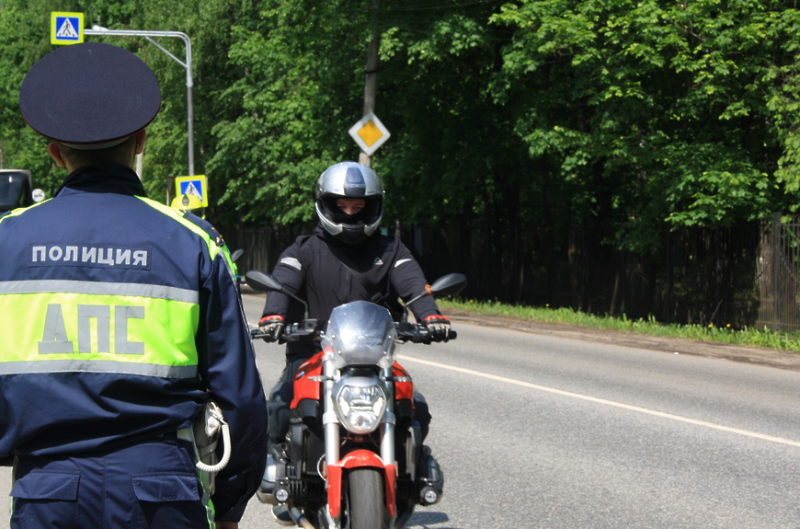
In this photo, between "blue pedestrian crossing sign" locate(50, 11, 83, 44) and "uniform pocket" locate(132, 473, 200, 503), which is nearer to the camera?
"uniform pocket" locate(132, 473, 200, 503)

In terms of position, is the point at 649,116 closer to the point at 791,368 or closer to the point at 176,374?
the point at 791,368

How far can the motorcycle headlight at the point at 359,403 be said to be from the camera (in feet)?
12.7

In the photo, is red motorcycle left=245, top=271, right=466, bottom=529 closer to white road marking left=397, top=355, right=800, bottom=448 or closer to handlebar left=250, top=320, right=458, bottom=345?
handlebar left=250, top=320, right=458, bottom=345

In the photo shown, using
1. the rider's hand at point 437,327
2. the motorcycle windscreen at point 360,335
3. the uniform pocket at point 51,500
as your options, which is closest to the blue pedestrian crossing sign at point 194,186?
the rider's hand at point 437,327

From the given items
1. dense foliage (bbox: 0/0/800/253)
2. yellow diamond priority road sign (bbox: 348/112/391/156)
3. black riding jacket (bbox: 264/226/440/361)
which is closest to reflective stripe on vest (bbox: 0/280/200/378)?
black riding jacket (bbox: 264/226/440/361)

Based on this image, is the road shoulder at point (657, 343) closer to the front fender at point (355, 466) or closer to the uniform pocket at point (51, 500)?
the front fender at point (355, 466)

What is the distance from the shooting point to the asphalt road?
569 cm

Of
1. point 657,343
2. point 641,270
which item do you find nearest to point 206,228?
point 657,343

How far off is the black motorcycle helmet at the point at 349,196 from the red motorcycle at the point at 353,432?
18.4 inches

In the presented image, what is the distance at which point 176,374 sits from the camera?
228 cm

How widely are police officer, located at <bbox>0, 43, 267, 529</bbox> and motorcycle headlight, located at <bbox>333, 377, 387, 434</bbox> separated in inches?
61.0

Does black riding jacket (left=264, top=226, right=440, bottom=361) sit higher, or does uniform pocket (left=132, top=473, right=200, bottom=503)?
black riding jacket (left=264, top=226, right=440, bottom=361)

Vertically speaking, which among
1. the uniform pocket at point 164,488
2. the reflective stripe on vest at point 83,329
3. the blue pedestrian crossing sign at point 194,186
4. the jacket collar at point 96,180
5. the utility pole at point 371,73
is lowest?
the uniform pocket at point 164,488

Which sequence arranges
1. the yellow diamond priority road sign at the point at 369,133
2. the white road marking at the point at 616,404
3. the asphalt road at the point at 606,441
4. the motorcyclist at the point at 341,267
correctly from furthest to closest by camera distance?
the yellow diamond priority road sign at the point at 369,133
the white road marking at the point at 616,404
the asphalt road at the point at 606,441
the motorcyclist at the point at 341,267
